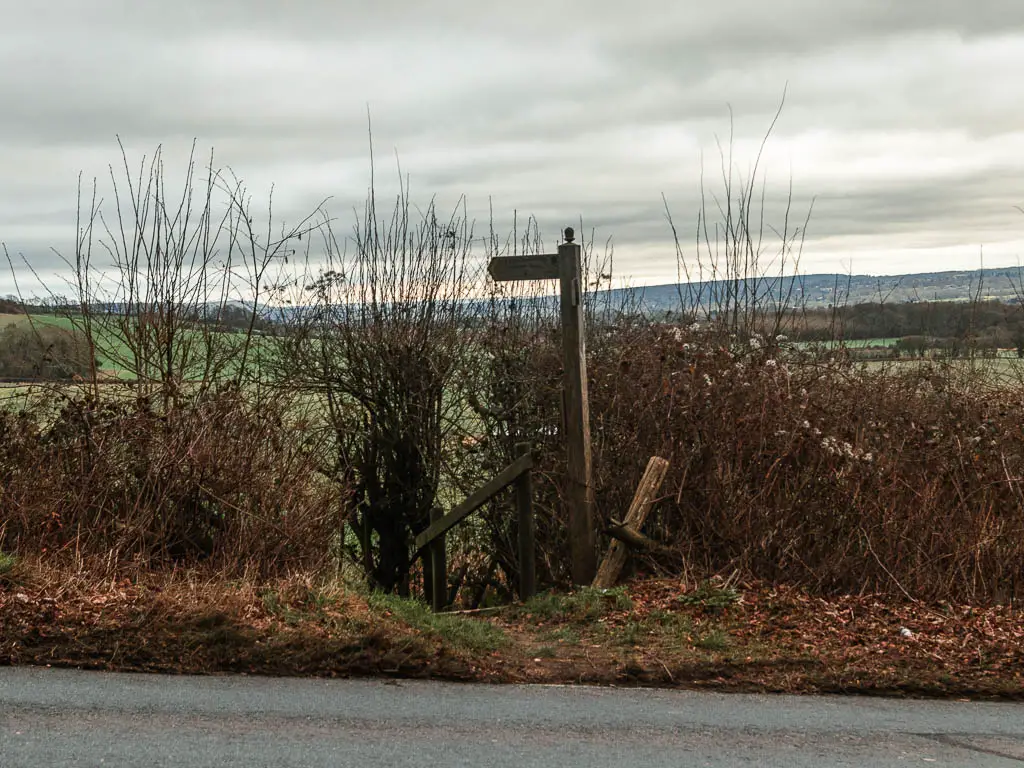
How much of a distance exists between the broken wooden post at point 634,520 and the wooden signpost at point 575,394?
10.4 inches

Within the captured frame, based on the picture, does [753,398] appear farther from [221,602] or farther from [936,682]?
[221,602]

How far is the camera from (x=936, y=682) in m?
6.39

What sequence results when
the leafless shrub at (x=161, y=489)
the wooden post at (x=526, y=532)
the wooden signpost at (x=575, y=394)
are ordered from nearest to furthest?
the leafless shrub at (x=161, y=489) → the wooden signpost at (x=575, y=394) → the wooden post at (x=526, y=532)

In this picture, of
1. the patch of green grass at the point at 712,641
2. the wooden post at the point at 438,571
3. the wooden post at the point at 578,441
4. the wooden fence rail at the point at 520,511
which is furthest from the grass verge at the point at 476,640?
the wooden post at the point at 438,571

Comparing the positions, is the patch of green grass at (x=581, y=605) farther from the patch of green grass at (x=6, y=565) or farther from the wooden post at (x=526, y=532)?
the patch of green grass at (x=6, y=565)

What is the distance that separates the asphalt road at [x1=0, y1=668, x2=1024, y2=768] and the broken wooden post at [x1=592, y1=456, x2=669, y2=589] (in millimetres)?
2757

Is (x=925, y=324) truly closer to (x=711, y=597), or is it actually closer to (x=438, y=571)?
(x=438, y=571)

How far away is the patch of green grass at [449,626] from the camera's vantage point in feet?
22.7

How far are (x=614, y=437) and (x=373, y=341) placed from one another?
12.3ft

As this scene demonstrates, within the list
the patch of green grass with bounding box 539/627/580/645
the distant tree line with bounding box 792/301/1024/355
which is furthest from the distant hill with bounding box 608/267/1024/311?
the patch of green grass with bounding box 539/627/580/645

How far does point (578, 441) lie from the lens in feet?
31.3

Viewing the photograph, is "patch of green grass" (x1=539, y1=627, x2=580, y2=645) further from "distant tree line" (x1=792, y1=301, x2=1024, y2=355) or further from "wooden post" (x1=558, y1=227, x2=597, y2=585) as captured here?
"distant tree line" (x1=792, y1=301, x2=1024, y2=355)

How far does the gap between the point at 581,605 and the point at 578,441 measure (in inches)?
70.5

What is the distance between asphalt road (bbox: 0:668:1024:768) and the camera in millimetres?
4934
